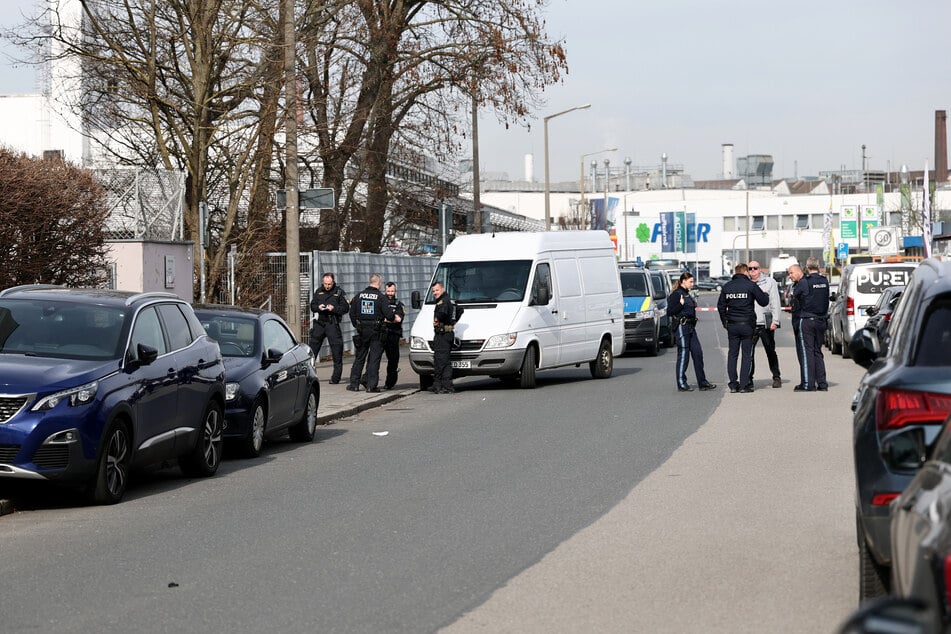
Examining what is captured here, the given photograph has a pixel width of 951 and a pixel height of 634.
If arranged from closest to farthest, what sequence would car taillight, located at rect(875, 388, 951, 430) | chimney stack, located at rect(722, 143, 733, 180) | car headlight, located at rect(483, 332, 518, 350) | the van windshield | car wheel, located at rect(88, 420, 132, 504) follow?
car taillight, located at rect(875, 388, 951, 430) < car wheel, located at rect(88, 420, 132, 504) < car headlight, located at rect(483, 332, 518, 350) < the van windshield < chimney stack, located at rect(722, 143, 733, 180)

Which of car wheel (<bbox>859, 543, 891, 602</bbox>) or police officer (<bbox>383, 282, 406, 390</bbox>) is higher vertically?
police officer (<bbox>383, 282, 406, 390</bbox>)

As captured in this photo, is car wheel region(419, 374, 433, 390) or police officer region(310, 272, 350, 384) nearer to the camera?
car wheel region(419, 374, 433, 390)

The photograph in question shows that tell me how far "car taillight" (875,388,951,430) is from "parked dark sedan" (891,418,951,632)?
126cm

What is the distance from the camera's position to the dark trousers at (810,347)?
814 inches

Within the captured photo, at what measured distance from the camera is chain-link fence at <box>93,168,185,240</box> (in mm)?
25188

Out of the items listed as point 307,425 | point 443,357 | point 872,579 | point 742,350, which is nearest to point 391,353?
point 443,357

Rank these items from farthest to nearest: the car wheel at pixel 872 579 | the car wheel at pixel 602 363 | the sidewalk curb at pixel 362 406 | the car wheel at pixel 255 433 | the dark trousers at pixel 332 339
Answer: the car wheel at pixel 602 363 < the dark trousers at pixel 332 339 < the sidewalk curb at pixel 362 406 < the car wheel at pixel 255 433 < the car wheel at pixel 872 579

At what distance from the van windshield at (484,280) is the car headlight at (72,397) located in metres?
12.1

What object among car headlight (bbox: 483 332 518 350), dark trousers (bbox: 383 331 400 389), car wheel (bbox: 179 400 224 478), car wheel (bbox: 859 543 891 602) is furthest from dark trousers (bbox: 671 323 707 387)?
car wheel (bbox: 859 543 891 602)

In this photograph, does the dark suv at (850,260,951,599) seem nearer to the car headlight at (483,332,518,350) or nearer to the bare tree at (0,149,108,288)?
the bare tree at (0,149,108,288)

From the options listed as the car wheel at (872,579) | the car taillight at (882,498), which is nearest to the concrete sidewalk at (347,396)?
the car wheel at (872,579)

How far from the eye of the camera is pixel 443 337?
842 inches

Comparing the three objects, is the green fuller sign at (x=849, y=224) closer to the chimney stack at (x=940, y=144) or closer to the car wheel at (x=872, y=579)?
the chimney stack at (x=940, y=144)

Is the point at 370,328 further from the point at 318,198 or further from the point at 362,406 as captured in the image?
the point at 362,406
